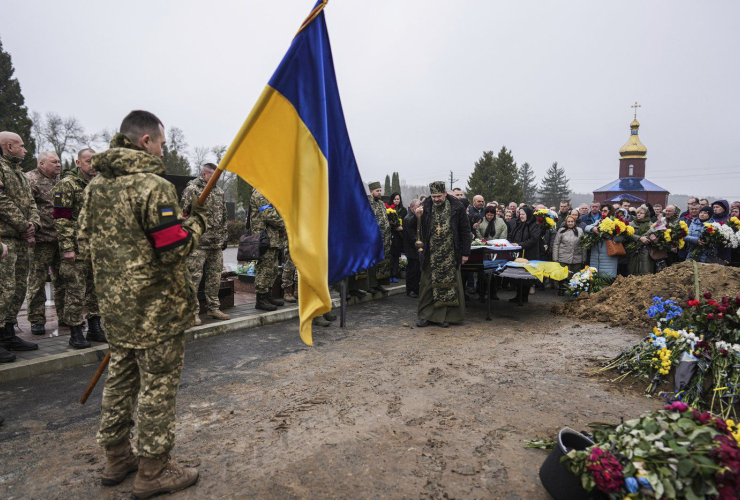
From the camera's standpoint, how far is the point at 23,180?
527cm

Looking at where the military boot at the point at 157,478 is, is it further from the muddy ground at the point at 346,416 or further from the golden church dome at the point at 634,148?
the golden church dome at the point at 634,148

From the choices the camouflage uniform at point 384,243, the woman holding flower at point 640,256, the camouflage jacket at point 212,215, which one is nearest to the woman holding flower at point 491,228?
the camouflage uniform at point 384,243

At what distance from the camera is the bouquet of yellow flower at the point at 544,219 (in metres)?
10.6

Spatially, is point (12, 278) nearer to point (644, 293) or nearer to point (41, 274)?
point (41, 274)

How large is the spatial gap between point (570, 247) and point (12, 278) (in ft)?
33.1

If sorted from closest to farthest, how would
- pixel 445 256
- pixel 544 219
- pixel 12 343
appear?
pixel 12 343 → pixel 445 256 → pixel 544 219

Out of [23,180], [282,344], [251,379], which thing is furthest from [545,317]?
[23,180]

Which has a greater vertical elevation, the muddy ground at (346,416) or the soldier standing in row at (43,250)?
the soldier standing in row at (43,250)

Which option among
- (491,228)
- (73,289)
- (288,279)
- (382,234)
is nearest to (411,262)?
(382,234)

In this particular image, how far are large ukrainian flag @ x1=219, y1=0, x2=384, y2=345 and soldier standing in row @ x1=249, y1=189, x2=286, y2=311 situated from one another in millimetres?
4394

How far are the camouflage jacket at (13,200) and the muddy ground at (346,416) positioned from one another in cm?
175

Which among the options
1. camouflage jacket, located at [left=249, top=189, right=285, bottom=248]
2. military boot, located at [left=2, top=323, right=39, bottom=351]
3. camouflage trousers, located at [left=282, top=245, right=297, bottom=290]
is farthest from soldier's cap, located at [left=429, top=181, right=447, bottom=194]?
military boot, located at [left=2, top=323, right=39, bottom=351]

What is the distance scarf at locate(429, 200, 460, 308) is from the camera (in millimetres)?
7238

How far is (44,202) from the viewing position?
5918mm
